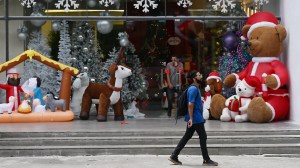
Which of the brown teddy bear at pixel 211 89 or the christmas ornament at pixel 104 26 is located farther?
the christmas ornament at pixel 104 26

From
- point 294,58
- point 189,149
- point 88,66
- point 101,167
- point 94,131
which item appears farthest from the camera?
point 88,66

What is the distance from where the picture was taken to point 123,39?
1627 centimetres

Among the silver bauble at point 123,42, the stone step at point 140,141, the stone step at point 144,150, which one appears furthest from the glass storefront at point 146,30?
the stone step at point 144,150

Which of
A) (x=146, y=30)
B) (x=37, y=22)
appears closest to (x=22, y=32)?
(x=37, y=22)

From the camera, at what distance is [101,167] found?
10.2 m

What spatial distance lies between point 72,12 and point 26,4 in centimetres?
132

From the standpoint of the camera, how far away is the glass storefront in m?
16.2

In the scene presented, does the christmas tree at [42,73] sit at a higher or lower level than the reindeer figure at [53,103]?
higher

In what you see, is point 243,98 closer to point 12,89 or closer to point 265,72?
point 265,72

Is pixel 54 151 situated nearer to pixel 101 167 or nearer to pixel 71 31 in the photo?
pixel 101 167

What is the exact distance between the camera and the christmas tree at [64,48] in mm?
16234

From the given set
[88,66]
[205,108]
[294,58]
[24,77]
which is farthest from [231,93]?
[24,77]

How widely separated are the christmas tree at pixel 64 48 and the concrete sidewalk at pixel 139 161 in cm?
540

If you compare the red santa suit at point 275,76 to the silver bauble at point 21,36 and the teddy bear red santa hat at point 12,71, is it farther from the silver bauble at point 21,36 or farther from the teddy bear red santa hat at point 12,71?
the silver bauble at point 21,36
